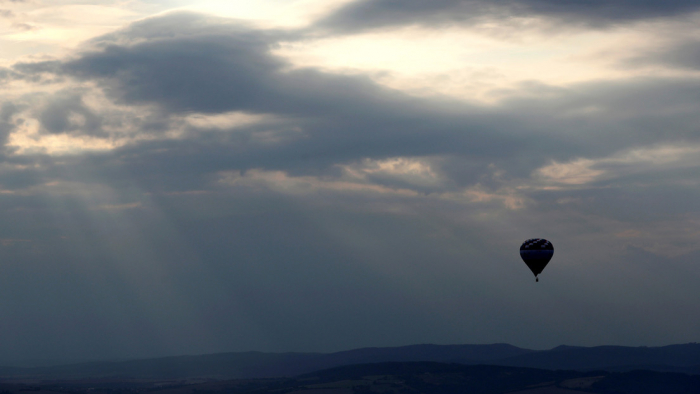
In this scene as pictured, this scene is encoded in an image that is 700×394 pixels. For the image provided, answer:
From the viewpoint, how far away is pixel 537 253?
6550 inches

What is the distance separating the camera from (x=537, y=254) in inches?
6550

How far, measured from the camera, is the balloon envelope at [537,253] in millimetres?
166375

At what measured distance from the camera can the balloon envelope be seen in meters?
166

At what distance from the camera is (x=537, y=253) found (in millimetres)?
166375

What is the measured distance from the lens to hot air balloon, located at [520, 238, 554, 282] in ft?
546

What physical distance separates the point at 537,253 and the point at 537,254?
244mm

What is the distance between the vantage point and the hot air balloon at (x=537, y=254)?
166375mm
